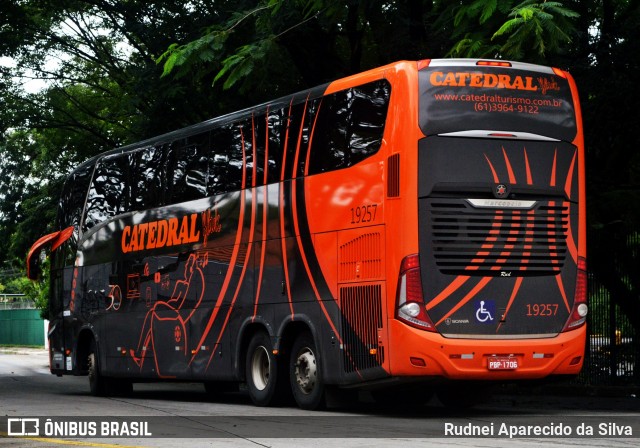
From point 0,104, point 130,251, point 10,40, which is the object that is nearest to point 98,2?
point 10,40

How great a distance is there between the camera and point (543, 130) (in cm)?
1523

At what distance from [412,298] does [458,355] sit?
33.8 inches

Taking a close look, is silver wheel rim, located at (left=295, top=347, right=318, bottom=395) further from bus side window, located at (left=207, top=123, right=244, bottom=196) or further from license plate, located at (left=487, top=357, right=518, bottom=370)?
bus side window, located at (left=207, top=123, right=244, bottom=196)

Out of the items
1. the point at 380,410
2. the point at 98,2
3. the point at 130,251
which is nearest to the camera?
the point at 380,410

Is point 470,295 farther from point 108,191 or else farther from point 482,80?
point 108,191

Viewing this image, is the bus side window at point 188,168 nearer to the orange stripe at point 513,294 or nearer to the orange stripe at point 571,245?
the orange stripe at point 513,294

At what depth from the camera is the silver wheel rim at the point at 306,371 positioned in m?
16.3

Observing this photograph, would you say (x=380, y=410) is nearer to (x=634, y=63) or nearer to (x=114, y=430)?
(x=114, y=430)

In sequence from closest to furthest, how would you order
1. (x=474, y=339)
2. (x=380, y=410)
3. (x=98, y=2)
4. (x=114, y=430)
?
(x=114, y=430) → (x=474, y=339) → (x=380, y=410) → (x=98, y=2)

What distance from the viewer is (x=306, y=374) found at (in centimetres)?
1653

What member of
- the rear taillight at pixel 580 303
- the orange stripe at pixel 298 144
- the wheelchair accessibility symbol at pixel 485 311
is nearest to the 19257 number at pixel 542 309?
the rear taillight at pixel 580 303

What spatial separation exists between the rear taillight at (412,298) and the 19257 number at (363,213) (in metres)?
0.82

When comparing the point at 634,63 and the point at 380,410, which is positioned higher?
the point at 634,63

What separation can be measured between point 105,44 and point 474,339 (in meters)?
22.6
